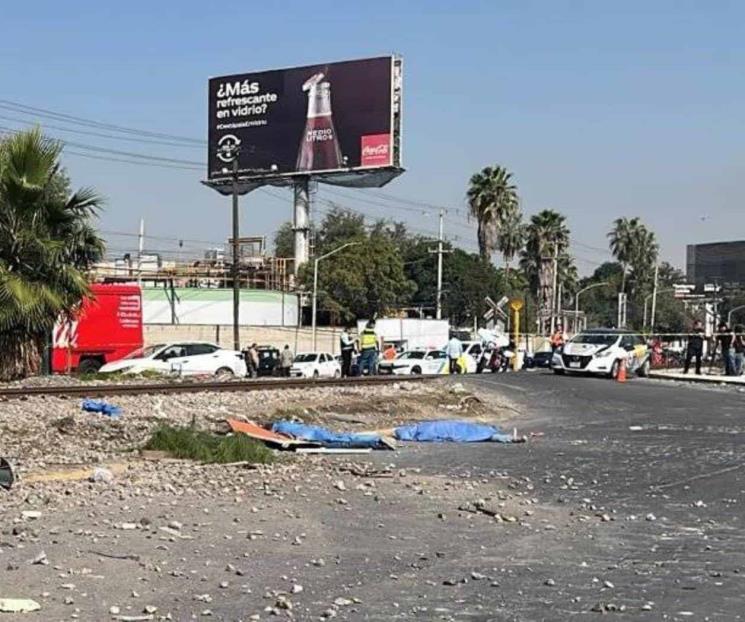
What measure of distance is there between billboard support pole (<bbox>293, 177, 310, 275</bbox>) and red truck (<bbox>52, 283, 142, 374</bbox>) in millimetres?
36282

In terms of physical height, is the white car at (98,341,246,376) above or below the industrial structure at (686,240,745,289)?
below

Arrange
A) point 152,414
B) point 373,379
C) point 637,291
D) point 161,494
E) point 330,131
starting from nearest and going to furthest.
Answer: point 161,494 → point 152,414 → point 373,379 → point 330,131 → point 637,291

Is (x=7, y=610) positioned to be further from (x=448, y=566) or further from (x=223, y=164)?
(x=223, y=164)

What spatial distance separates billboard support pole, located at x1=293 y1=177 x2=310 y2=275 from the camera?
7425 cm

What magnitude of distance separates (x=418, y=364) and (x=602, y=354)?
955 cm

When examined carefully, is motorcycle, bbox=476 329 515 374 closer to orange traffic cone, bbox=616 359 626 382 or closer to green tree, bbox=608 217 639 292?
→ orange traffic cone, bbox=616 359 626 382

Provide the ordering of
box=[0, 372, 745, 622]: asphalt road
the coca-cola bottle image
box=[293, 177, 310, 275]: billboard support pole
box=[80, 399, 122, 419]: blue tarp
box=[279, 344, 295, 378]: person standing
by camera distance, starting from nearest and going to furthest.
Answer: box=[0, 372, 745, 622]: asphalt road → box=[80, 399, 122, 419]: blue tarp → box=[279, 344, 295, 378]: person standing → the coca-cola bottle image → box=[293, 177, 310, 275]: billboard support pole

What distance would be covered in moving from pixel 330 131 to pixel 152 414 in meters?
54.0

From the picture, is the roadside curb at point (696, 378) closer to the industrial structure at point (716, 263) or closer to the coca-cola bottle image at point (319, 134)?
the coca-cola bottle image at point (319, 134)

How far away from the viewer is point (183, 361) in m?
35.5

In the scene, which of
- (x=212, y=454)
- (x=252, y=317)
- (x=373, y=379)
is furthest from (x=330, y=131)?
(x=212, y=454)

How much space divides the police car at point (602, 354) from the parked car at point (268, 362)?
35.1 feet

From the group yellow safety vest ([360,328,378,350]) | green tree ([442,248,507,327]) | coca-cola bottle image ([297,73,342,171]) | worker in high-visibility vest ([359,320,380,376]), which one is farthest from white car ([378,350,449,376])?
green tree ([442,248,507,327])

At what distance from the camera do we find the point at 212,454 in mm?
13727
